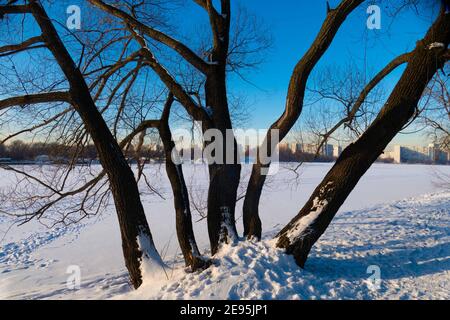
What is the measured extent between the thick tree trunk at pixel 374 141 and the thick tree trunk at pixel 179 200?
129 centimetres

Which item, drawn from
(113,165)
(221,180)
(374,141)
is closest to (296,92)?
(374,141)

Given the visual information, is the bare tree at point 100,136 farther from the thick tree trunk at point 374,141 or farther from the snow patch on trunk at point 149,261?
the thick tree trunk at point 374,141

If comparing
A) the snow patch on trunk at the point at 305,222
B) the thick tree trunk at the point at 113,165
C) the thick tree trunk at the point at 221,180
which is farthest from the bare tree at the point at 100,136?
the snow patch on trunk at the point at 305,222

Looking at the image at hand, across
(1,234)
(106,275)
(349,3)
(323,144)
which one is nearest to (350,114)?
(323,144)

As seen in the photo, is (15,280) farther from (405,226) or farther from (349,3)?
(405,226)

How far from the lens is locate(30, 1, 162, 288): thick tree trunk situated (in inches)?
160

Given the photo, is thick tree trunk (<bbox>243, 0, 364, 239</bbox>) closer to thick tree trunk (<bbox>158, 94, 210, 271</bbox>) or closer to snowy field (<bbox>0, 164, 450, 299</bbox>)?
snowy field (<bbox>0, 164, 450, 299</bbox>)

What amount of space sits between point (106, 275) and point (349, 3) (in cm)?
699

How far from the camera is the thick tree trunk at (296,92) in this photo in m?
4.17

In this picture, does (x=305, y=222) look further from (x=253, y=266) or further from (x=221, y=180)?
(x=221, y=180)

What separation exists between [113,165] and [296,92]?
2833 millimetres

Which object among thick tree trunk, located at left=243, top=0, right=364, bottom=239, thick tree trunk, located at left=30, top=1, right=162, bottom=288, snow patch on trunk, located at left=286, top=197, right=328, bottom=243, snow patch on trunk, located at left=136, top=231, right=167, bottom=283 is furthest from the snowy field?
thick tree trunk, located at left=243, top=0, right=364, bottom=239

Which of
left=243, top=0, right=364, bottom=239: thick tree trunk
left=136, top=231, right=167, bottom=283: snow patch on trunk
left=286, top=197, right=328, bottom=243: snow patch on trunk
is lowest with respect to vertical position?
left=136, top=231, right=167, bottom=283: snow patch on trunk

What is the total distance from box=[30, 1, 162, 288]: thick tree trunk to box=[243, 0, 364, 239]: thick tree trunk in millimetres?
1602
